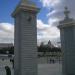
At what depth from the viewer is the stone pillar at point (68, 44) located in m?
15.9

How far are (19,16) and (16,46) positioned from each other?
1.72 m

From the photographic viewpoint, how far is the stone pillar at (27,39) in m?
12.1

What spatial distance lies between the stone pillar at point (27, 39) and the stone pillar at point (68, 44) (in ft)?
14.4

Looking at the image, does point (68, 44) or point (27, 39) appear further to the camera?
point (68, 44)

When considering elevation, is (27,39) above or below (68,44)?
above

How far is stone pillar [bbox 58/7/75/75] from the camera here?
15.9 metres

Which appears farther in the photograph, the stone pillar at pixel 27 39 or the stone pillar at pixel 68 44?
the stone pillar at pixel 68 44

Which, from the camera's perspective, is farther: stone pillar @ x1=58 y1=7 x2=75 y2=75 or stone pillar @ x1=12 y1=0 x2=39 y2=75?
stone pillar @ x1=58 y1=7 x2=75 y2=75

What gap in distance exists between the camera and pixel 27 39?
480 inches

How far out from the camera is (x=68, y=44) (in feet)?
52.7

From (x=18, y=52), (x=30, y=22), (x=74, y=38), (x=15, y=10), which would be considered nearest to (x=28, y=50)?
(x=18, y=52)

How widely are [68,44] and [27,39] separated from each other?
4.78 meters

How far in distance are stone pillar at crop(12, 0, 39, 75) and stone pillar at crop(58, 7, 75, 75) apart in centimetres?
438

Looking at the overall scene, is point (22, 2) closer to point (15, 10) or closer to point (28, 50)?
point (15, 10)
